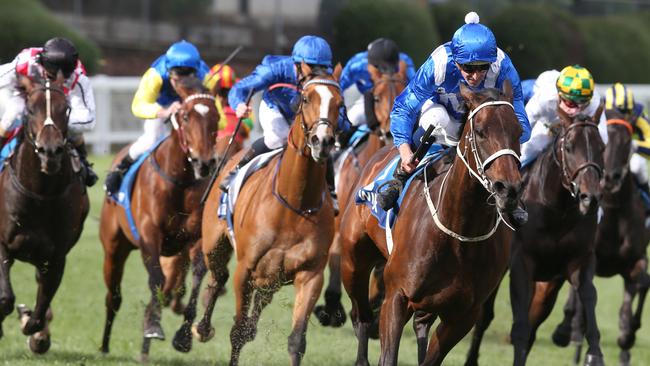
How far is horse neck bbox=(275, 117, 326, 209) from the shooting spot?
25.4ft

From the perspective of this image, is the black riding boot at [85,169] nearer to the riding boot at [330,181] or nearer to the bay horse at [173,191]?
the bay horse at [173,191]

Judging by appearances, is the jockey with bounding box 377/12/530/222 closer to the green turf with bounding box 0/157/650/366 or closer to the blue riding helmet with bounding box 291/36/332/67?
the blue riding helmet with bounding box 291/36/332/67

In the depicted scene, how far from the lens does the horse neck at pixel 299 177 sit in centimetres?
774

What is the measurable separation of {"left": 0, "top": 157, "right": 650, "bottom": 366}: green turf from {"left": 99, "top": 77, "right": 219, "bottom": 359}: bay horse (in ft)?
1.58

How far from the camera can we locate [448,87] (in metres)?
6.64

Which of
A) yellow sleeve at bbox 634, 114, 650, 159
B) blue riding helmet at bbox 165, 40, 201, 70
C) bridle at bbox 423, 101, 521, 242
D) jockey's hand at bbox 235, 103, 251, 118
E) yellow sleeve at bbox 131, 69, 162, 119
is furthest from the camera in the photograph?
yellow sleeve at bbox 634, 114, 650, 159

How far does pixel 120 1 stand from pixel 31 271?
1605cm

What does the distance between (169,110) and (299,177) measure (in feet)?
5.68

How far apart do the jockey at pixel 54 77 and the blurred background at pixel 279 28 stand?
16883 mm

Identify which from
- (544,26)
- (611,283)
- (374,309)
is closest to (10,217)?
(374,309)

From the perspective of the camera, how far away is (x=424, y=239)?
6402mm

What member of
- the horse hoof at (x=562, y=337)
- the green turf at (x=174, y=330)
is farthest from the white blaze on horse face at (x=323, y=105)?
the horse hoof at (x=562, y=337)

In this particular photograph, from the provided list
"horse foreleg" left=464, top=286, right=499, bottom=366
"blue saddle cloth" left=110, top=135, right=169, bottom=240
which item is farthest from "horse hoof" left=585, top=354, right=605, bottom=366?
"blue saddle cloth" left=110, top=135, right=169, bottom=240

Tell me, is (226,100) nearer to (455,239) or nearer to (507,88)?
(507,88)
